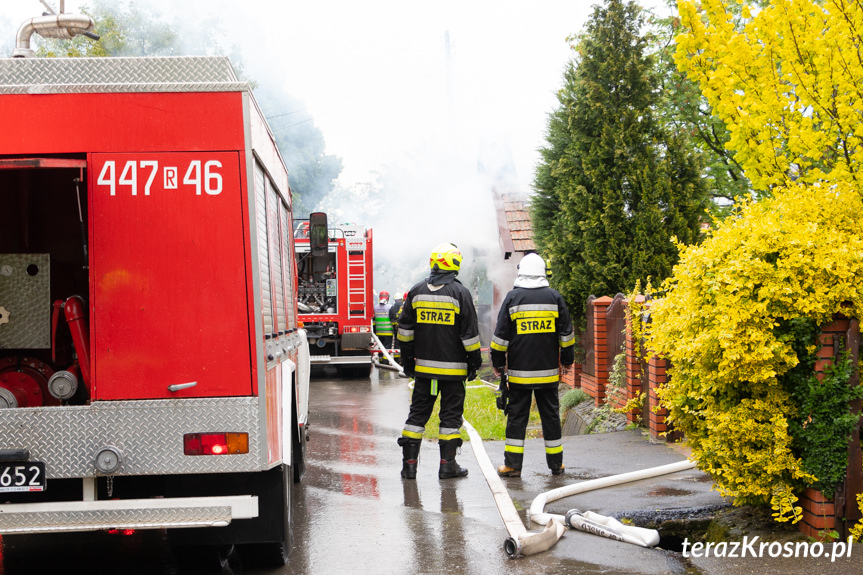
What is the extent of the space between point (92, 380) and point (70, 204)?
72.8 inches

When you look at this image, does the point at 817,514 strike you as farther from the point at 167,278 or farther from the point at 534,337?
the point at 167,278

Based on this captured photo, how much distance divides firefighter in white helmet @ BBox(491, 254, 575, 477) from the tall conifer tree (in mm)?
4977

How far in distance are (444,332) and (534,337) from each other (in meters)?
0.77

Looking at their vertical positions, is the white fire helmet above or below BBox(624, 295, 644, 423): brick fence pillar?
above

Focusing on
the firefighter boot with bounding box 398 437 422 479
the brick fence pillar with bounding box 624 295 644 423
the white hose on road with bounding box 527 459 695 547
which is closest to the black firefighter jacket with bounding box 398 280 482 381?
the firefighter boot with bounding box 398 437 422 479

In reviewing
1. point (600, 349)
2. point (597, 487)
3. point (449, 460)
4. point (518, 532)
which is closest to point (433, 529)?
point (518, 532)

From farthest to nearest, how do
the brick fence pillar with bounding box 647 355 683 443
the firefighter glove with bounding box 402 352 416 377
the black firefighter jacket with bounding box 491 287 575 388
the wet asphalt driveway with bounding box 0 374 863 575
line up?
the brick fence pillar with bounding box 647 355 683 443 < the firefighter glove with bounding box 402 352 416 377 < the black firefighter jacket with bounding box 491 287 575 388 < the wet asphalt driveway with bounding box 0 374 863 575

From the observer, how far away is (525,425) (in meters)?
6.91

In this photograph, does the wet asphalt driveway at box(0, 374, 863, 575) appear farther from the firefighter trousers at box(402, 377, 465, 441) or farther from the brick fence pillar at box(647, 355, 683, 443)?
the firefighter trousers at box(402, 377, 465, 441)

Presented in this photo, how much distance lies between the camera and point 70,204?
5.31 m

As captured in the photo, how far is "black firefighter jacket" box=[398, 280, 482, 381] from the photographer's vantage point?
6.99 meters

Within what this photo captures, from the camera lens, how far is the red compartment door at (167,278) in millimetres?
3953

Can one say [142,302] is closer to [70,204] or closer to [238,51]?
[70,204]

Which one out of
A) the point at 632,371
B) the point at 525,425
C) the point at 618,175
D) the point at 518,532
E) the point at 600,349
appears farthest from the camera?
the point at 618,175
